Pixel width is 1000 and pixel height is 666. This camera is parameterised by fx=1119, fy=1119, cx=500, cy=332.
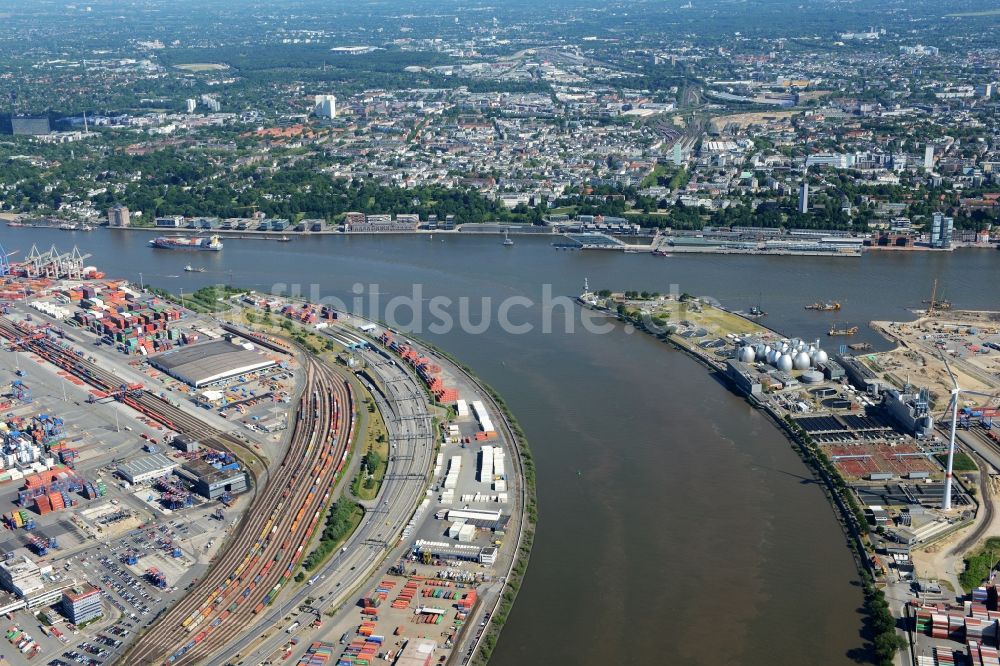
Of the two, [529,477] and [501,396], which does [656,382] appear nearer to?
[501,396]

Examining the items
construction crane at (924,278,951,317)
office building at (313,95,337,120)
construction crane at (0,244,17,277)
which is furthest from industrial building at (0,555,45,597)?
office building at (313,95,337,120)

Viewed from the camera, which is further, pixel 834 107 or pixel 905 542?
pixel 834 107

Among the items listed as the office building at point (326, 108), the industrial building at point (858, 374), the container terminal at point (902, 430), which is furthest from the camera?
the office building at point (326, 108)

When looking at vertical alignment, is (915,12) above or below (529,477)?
above

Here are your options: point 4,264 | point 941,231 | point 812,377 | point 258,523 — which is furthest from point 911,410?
point 4,264

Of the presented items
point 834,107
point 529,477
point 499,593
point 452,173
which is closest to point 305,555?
point 499,593

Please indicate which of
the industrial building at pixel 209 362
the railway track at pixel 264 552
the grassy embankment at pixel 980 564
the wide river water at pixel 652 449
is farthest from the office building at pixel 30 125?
the grassy embankment at pixel 980 564

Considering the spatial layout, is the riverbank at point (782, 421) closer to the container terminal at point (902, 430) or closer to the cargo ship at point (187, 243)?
the container terminal at point (902, 430)

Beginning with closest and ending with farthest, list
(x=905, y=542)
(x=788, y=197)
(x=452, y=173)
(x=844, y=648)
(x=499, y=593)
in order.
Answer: (x=844, y=648), (x=499, y=593), (x=905, y=542), (x=788, y=197), (x=452, y=173)
